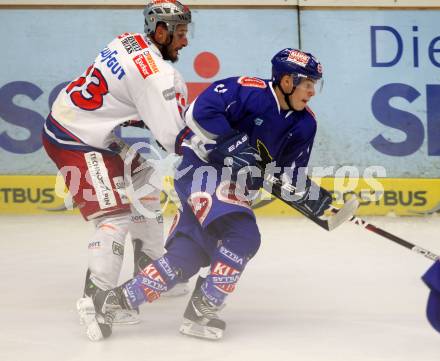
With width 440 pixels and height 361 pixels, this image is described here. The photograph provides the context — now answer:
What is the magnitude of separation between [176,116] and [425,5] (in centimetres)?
280

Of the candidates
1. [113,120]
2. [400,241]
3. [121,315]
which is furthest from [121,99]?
[400,241]

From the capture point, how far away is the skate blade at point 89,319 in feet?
11.0

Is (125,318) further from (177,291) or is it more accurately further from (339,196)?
(339,196)

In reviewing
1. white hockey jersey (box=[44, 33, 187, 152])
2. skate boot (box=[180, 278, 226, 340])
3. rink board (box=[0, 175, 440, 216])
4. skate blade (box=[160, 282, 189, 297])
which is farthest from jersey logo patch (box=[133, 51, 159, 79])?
rink board (box=[0, 175, 440, 216])

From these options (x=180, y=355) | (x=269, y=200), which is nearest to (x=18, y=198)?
(x=269, y=200)

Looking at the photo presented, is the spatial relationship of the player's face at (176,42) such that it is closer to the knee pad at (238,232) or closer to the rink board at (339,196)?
the knee pad at (238,232)

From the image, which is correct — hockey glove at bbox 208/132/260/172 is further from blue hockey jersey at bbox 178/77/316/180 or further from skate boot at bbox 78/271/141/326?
skate boot at bbox 78/271/141/326

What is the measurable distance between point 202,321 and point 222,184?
0.48 metres

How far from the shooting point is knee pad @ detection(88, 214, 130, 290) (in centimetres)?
352

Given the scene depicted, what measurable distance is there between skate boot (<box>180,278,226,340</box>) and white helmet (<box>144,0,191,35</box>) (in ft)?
3.53

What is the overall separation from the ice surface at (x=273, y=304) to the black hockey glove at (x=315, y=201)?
1.40 ft

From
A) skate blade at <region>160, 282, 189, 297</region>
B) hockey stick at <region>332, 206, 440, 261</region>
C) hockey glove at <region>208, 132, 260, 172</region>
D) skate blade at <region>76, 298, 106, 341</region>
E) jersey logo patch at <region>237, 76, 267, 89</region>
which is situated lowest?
skate blade at <region>160, 282, 189, 297</region>

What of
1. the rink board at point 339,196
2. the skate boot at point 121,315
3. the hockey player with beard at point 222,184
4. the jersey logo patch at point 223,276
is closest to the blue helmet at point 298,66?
the hockey player with beard at point 222,184

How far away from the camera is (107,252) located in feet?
11.6
